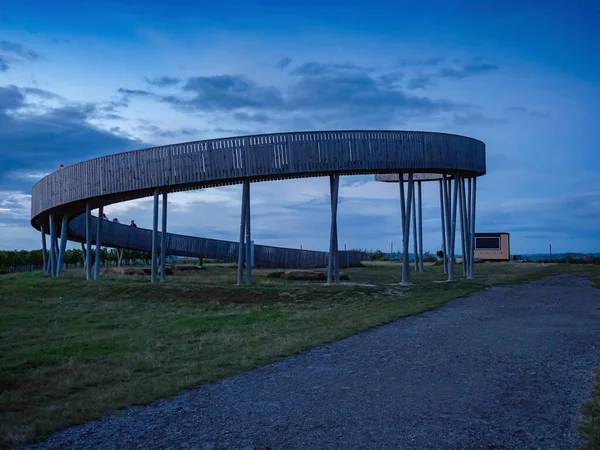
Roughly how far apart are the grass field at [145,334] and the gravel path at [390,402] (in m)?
0.59

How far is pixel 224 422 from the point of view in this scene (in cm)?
574

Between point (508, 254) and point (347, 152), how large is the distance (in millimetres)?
37058

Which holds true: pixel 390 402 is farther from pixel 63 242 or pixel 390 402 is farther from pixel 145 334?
pixel 63 242

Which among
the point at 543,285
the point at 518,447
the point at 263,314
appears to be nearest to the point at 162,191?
the point at 263,314

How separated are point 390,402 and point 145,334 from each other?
307 inches

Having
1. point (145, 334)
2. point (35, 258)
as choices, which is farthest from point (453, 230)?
point (35, 258)

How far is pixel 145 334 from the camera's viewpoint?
12.8 metres

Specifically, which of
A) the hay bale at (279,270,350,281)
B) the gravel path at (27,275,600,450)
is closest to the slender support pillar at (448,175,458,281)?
the hay bale at (279,270,350,281)

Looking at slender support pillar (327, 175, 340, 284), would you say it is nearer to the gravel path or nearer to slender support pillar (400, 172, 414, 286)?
slender support pillar (400, 172, 414, 286)

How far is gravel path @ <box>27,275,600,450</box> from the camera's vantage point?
5.22 metres

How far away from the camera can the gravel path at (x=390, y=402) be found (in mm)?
5223

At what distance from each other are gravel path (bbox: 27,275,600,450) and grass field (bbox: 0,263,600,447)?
0.59m

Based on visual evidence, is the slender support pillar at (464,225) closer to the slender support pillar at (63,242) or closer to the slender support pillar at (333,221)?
the slender support pillar at (333,221)

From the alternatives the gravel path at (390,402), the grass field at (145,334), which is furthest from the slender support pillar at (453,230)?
the gravel path at (390,402)
